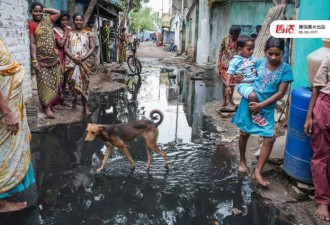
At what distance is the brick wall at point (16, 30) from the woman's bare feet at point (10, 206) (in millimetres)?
4291

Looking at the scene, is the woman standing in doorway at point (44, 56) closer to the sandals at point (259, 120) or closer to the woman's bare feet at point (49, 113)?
the woman's bare feet at point (49, 113)

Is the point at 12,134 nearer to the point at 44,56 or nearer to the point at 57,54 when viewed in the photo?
the point at 44,56

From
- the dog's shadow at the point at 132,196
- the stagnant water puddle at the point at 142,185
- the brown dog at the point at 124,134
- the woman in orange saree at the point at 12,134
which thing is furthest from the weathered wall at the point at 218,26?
the woman in orange saree at the point at 12,134

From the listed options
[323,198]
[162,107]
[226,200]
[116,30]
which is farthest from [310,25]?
[116,30]

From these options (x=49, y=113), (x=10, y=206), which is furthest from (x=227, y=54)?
(x=10, y=206)

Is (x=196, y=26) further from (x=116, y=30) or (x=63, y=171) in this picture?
(x=63, y=171)

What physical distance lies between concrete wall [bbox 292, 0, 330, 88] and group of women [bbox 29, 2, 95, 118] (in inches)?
164

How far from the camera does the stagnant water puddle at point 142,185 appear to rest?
3391 millimetres

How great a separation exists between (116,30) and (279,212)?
59.0ft

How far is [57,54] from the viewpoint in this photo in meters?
6.97

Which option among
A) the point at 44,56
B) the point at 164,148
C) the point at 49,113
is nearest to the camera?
the point at 164,148

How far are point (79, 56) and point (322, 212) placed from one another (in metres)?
5.53

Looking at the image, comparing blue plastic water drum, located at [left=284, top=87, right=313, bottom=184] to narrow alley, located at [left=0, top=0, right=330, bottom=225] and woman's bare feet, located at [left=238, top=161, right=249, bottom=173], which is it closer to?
narrow alley, located at [left=0, top=0, right=330, bottom=225]

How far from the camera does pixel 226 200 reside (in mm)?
3781
